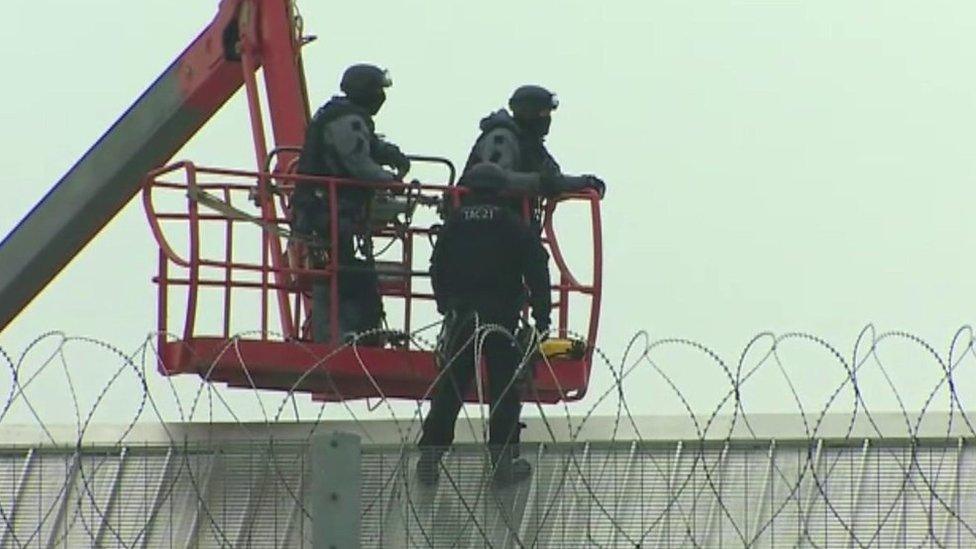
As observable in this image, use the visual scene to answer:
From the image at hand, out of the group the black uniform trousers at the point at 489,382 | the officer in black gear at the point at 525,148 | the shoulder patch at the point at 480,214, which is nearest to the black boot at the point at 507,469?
the black uniform trousers at the point at 489,382

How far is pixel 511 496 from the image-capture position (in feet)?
45.8

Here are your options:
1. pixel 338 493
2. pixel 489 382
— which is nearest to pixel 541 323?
pixel 489 382

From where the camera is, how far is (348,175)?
18.3m

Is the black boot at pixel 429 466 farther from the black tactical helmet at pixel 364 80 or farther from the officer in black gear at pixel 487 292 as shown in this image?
the black tactical helmet at pixel 364 80

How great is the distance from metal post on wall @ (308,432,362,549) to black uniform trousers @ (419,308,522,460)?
4.11 metres

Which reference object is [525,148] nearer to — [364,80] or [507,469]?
[364,80]

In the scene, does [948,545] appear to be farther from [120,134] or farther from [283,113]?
[120,134]

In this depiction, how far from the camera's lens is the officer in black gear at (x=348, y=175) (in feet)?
59.8

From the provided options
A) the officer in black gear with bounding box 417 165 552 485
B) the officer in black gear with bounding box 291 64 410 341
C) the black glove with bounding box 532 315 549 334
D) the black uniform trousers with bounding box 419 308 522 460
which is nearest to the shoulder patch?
the officer in black gear with bounding box 417 165 552 485

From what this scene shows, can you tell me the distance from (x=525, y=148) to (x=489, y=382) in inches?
95.7

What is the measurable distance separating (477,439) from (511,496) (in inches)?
141

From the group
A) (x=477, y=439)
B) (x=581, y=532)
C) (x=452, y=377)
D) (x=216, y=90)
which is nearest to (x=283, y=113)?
(x=216, y=90)

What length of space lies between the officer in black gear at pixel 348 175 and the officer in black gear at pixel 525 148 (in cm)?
61

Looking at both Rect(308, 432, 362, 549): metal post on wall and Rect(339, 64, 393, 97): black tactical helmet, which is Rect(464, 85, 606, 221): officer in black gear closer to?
Rect(339, 64, 393, 97): black tactical helmet
